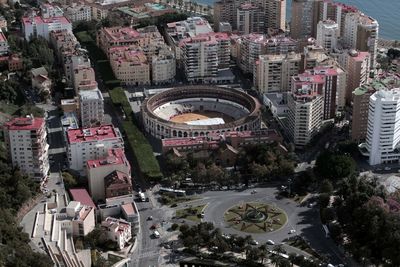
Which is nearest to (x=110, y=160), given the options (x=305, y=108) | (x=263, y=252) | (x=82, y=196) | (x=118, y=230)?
(x=82, y=196)

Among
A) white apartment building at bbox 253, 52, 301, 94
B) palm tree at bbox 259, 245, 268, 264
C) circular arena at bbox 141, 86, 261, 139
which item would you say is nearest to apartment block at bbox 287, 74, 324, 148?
circular arena at bbox 141, 86, 261, 139

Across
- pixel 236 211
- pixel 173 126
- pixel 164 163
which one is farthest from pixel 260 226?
pixel 173 126

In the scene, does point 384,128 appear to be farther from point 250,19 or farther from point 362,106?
point 250,19

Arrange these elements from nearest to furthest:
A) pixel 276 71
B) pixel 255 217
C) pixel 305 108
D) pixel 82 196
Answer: pixel 255 217
pixel 82 196
pixel 305 108
pixel 276 71

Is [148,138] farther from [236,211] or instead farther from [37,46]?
[37,46]

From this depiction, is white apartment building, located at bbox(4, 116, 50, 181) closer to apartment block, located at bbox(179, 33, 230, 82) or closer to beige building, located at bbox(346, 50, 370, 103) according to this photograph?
apartment block, located at bbox(179, 33, 230, 82)

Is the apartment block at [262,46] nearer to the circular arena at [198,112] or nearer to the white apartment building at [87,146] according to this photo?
the circular arena at [198,112]
